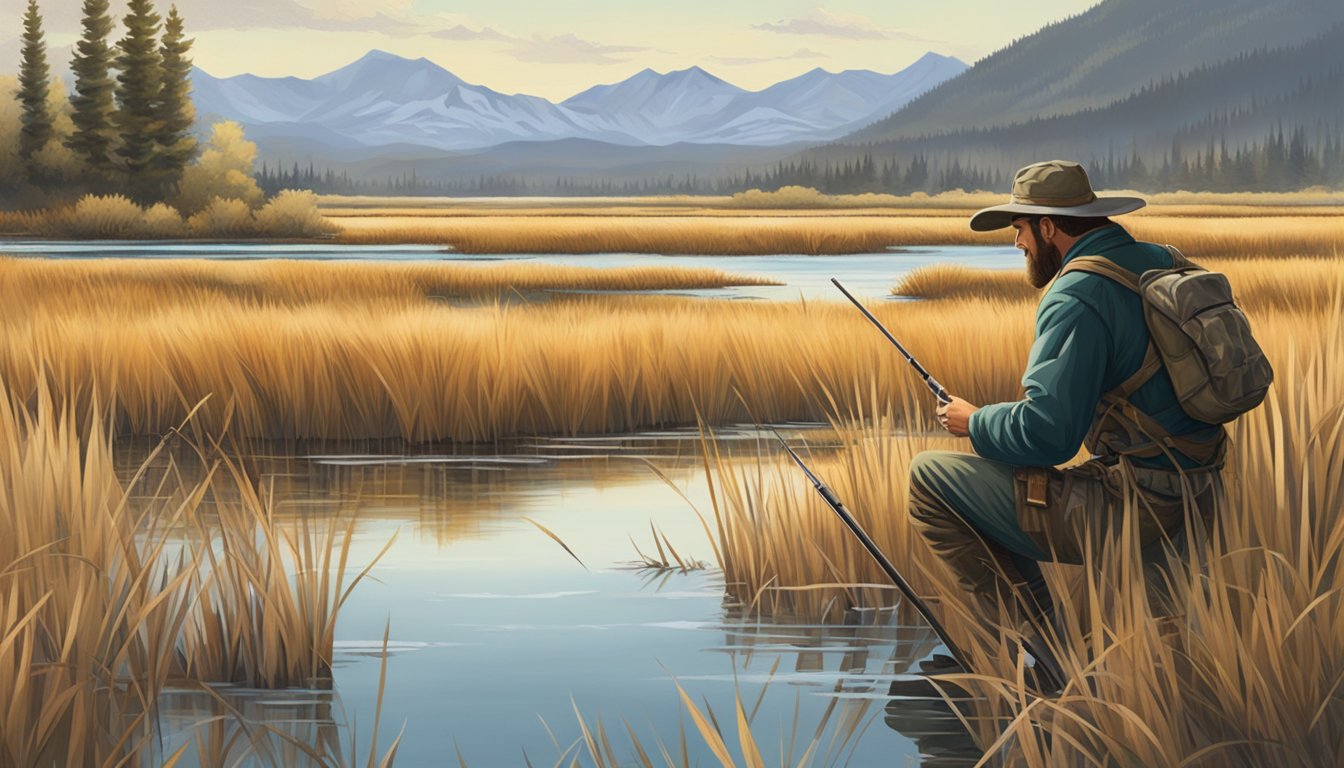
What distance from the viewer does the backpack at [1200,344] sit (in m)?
3.88

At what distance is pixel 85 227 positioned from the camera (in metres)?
43.8

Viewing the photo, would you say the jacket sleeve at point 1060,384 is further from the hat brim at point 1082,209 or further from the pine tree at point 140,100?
the pine tree at point 140,100

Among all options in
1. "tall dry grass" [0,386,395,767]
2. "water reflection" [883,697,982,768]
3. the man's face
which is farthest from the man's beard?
"tall dry grass" [0,386,395,767]

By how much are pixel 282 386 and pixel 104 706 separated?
6.66 m

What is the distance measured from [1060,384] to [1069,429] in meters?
0.11

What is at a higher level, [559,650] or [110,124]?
[110,124]

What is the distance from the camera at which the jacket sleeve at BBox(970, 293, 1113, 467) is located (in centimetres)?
400

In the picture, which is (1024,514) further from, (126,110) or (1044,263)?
(126,110)

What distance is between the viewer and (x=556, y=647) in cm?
536

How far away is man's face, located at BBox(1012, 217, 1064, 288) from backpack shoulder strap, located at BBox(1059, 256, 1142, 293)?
0.78 ft

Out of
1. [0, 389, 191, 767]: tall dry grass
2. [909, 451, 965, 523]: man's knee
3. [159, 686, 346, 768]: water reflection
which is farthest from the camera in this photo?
[909, 451, 965, 523]: man's knee

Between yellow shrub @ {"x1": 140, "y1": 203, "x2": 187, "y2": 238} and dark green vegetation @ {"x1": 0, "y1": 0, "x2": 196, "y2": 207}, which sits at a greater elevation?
dark green vegetation @ {"x1": 0, "y1": 0, "x2": 196, "y2": 207}

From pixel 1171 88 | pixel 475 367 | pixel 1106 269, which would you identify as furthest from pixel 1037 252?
pixel 1171 88

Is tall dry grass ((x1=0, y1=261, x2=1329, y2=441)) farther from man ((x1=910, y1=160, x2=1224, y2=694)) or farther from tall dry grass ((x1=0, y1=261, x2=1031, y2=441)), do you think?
man ((x1=910, y1=160, x2=1224, y2=694))
